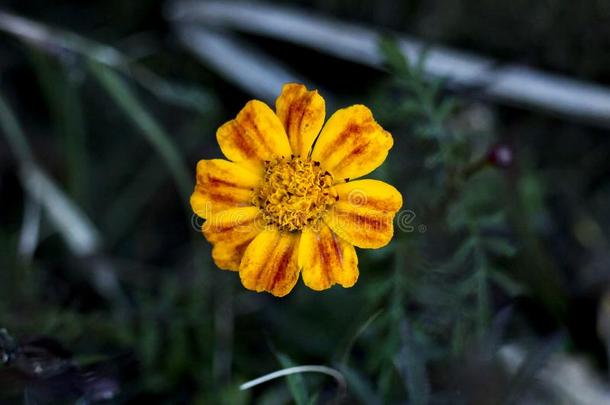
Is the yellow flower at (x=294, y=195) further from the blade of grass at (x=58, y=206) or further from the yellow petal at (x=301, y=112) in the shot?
the blade of grass at (x=58, y=206)

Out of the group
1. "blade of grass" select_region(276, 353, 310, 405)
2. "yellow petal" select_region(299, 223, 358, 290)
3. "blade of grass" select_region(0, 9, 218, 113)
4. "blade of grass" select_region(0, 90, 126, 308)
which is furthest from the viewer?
"blade of grass" select_region(0, 90, 126, 308)

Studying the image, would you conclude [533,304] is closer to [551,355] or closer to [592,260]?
[551,355]

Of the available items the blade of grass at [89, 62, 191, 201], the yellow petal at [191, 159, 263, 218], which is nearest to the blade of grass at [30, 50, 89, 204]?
the blade of grass at [89, 62, 191, 201]

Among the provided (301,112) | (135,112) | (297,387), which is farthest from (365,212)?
(135,112)

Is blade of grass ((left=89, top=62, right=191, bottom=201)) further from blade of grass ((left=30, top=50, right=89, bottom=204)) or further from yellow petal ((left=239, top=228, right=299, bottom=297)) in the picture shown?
yellow petal ((left=239, top=228, right=299, bottom=297))

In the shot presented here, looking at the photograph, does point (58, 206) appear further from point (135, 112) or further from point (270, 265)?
point (270, 265)

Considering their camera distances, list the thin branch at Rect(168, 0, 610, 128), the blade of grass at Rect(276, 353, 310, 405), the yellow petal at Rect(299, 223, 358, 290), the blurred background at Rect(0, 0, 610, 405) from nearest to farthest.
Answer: the yellow petal at Rect(299, 223, 358, 290) < the blade of grass at Rect(276, 353, 310, 405) < the blurred background at Rect(0, 0, 610, 405) < the thin branch at Rect(168, 0, 610, 128)

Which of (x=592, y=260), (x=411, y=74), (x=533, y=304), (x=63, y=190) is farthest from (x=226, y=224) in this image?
(x=592, y=260)
